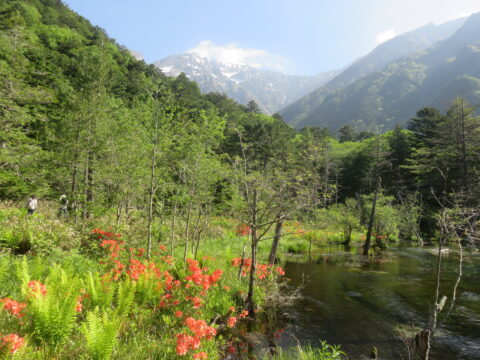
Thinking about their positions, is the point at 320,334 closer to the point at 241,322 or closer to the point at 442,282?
the point at 241,322

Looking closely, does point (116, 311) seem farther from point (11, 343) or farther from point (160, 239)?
point (160, 239)

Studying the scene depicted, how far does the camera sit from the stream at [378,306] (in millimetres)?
6422

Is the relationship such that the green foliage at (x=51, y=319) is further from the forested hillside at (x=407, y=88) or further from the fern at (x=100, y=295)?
the forested hillside at (x=407, y=88)

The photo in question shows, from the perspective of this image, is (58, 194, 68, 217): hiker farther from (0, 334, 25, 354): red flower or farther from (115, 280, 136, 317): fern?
(0, 334, 25, 354): red flower

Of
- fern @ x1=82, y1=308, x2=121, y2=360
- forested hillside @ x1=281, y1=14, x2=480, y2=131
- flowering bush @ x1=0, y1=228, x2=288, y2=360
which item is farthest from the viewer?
forested hillside @ x1=281, y1=14, x2=480, y2=131

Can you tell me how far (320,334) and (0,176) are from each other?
14.6 metres

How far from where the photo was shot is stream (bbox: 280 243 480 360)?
6.42 metres

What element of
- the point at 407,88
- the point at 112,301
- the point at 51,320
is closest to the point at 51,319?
the point at 51,320

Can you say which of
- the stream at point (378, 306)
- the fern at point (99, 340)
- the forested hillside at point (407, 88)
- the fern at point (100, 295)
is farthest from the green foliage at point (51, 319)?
the forested hillside at point (407, 88)

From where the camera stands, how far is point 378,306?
8891 millimetres

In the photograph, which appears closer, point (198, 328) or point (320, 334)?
point (198, 328)

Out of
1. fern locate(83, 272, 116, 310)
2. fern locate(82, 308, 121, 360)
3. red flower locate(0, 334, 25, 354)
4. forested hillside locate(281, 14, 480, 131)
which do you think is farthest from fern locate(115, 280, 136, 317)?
forested hillside locate(281, 14, 480, 131)

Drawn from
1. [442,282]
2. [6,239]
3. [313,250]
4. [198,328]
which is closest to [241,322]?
[198,328]

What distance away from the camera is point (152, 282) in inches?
232
